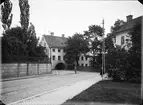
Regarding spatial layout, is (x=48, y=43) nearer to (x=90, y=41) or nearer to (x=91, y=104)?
(x=90, y=41)

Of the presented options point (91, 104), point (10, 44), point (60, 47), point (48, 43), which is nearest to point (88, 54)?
point (60, 47)

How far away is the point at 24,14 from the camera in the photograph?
26469mm

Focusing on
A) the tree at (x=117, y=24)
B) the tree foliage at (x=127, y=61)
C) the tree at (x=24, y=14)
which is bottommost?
the tree foliage at (x=127, y=61)

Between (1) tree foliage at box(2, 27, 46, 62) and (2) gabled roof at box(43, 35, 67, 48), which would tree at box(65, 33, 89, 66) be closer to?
(2) gabled roof at box(43, 35, 67, 48)

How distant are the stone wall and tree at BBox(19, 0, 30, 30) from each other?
7139 millimetres

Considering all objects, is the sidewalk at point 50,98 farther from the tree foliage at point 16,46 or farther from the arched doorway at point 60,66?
the arched doorway at point 60,66

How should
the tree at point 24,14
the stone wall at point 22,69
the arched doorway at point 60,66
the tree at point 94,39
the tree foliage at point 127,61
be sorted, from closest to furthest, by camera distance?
the tree foliage at point 127,61, the stone wall at point 22,69, the tree at point 24,14, the tree at point 94,39, the arched doorway at point 60,66

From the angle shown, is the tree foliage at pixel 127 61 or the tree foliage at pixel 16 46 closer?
the tree foliage at pixel 127 61

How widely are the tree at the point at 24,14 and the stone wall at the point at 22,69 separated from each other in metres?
7.14

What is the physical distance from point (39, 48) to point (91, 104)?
27.3 m

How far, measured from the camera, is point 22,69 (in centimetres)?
2236

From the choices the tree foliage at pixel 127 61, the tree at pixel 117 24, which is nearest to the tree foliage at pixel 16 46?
the tree foliage at pixel 127 61

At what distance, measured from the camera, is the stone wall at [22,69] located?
19.2 metres

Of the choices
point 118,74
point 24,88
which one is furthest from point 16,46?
point 118,74
